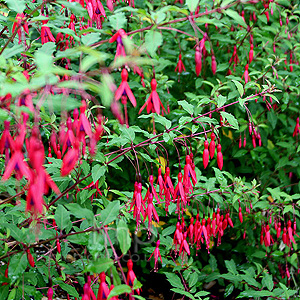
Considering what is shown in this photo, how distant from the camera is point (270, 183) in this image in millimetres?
2590

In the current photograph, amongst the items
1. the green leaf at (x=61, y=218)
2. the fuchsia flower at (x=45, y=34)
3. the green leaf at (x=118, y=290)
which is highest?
the fuchsia flower at (x=45, y=34)

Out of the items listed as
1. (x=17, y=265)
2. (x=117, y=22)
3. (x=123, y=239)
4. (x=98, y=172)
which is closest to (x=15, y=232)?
(x=17, y=265)

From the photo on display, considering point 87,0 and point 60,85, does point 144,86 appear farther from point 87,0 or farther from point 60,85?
point 60,85

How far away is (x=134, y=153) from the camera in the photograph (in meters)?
1.45

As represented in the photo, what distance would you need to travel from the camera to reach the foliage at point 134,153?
0.81 m

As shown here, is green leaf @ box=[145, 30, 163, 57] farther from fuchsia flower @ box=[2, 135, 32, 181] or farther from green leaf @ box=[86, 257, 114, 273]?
green leaf @ box=[86, 257, 114, 273]

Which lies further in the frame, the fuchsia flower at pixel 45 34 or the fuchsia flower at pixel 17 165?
the fuchsia flower at pixel 45 34

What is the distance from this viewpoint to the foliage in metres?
0.81

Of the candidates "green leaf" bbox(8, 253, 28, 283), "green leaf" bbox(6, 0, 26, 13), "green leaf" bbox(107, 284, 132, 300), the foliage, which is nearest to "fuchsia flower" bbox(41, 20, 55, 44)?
the foliage

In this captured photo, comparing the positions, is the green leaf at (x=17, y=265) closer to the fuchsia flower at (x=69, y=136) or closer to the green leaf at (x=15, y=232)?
the green leaf at (x=15, y=232)

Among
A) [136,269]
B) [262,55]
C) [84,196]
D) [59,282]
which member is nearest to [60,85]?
[84,196]

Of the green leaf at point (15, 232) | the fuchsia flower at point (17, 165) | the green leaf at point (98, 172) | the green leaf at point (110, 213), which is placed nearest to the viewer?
the fuchsia flower at point (17, 165)

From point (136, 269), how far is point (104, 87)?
195 cm

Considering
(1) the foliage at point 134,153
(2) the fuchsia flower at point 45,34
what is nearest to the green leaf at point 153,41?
(1) the foliage at point 134,153
